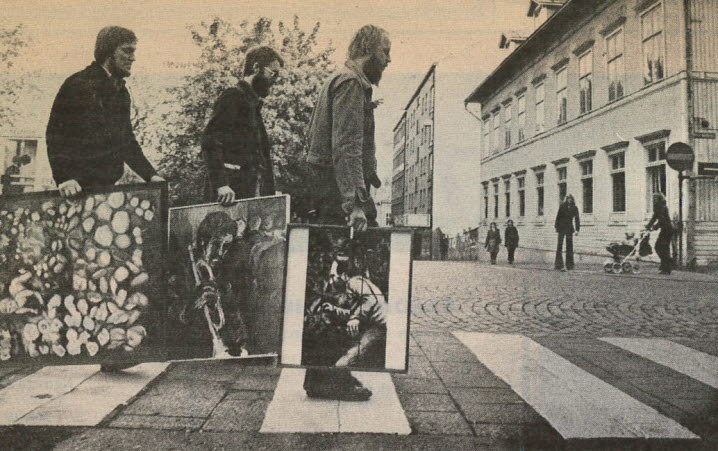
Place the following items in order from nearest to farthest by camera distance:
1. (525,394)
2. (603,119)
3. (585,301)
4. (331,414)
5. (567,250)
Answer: (331,414)
(525,394)
(603,119)
(567,250)
(585,301)

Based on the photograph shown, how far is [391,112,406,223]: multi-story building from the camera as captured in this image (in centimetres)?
203

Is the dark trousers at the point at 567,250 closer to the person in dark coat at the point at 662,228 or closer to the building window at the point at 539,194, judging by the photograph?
the building window at the point at 539,194

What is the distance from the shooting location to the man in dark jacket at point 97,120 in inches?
72.6

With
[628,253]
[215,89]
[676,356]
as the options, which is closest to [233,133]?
[215,89]

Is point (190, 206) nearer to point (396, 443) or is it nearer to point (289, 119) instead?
point (289, 119)

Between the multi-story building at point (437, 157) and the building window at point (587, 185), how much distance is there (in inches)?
17.7

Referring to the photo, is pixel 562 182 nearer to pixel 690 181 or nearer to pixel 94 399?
pixel 690 181

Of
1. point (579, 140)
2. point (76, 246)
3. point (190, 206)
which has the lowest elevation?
point (76, 246)

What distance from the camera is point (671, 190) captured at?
187cm

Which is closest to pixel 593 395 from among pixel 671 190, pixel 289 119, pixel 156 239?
pixel 671 190

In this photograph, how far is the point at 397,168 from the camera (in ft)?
6.91

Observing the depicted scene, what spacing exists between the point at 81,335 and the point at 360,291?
1056 millimetres

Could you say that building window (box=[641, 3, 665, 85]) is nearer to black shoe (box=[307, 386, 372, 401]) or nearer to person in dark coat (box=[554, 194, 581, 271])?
person in dark coat (box=[554, 194, 581, 271])

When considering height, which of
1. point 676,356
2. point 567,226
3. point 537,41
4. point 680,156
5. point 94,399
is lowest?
point 94,399
